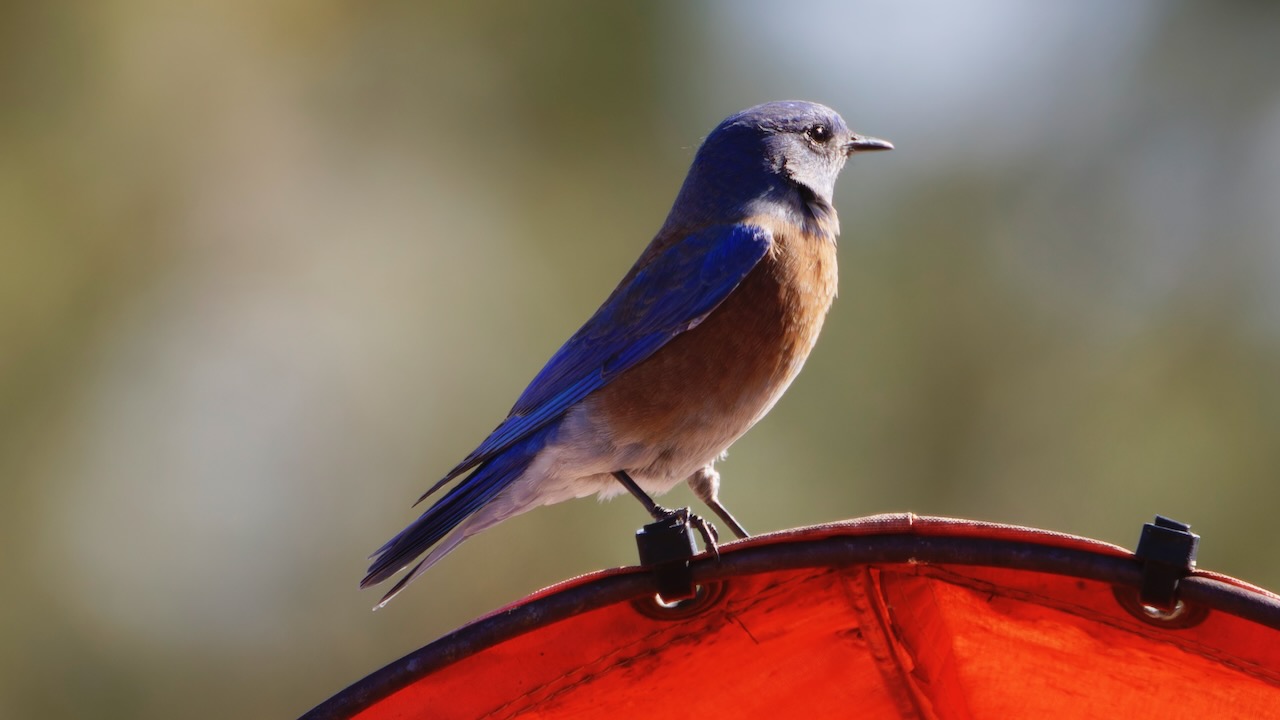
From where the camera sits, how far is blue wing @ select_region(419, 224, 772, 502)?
343 cm

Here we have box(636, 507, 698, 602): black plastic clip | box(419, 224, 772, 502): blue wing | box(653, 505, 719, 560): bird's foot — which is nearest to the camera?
box(636, 507, 698, 602): black plastic clip

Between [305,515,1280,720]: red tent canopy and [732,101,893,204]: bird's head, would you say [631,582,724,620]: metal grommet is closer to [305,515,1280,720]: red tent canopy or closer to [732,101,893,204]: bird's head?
[305,515,1280,720]: red tent canopy

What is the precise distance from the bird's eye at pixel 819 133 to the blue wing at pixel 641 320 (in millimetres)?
709

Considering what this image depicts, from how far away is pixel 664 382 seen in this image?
3.37 metres

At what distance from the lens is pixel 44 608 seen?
7137 millimetres

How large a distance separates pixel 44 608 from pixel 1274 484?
661 centimetres

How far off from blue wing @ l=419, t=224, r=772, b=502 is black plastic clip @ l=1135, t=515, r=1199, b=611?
1851 millimetres

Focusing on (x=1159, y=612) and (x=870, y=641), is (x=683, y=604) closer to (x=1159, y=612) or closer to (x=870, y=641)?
(x=870, y=641)

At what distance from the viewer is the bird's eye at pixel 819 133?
4242 mm

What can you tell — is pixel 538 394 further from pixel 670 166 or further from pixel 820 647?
pixel 670 166

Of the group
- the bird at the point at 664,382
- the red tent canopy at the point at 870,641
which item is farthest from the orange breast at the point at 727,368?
the red tent canopy at the point at 870,641

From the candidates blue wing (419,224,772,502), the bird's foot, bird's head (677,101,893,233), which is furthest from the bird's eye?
the bird's foot

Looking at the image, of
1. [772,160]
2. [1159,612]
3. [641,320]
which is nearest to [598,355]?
[641,320]

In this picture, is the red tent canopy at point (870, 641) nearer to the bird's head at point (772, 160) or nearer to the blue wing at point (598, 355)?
the blue wing at point (598, 355)
